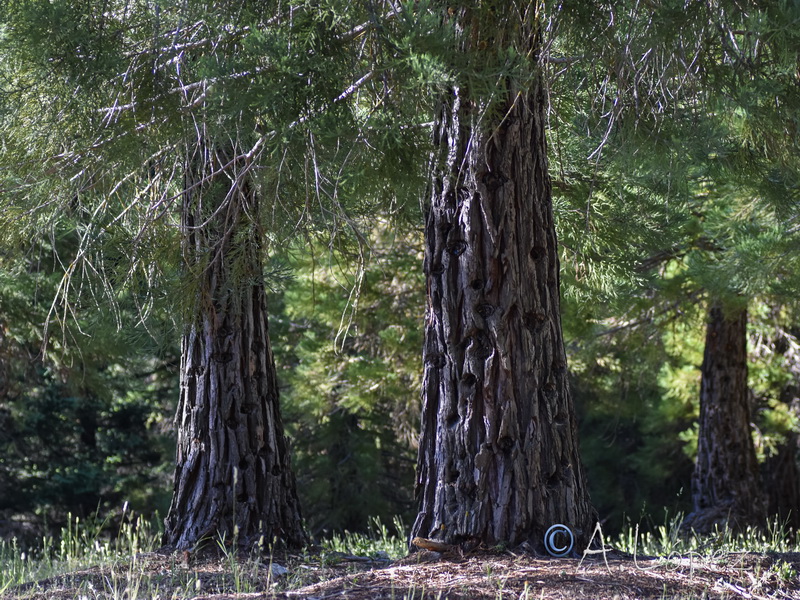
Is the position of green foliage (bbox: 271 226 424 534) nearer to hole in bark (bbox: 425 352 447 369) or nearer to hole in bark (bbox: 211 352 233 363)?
hole in bark (bbox: 211 352 233 363)

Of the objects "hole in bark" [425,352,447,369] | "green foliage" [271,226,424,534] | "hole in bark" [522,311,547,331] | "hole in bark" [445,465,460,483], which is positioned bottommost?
"hole in bark" [445,465,460,483]

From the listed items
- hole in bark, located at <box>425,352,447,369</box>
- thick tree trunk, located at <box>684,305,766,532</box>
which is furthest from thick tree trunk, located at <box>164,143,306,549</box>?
thick tree trunk, located at <box>684,305,766,532</box>

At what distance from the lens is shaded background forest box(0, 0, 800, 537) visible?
5859mm

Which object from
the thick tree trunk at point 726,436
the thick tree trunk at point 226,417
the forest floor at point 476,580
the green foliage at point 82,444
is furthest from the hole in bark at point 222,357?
the green foliage at point 82,444

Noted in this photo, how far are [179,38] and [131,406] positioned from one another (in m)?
16.7

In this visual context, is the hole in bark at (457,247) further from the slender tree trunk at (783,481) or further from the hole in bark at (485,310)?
the slender tree trunk at (783,481)

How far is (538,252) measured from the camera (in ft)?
16.7

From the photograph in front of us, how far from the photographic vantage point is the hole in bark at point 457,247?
499 cm

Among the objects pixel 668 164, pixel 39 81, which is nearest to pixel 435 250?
pixel 668 164

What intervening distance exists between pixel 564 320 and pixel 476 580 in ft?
20.9

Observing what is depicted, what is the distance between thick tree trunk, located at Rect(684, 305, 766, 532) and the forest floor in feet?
18.3

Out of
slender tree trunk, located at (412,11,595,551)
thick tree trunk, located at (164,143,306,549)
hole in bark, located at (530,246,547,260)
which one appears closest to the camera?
slender tree trunk, located at (412,11,595,551)

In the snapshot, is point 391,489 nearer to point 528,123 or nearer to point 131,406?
point 131,406

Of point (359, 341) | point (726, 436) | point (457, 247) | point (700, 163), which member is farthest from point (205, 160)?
point (726, 436)
